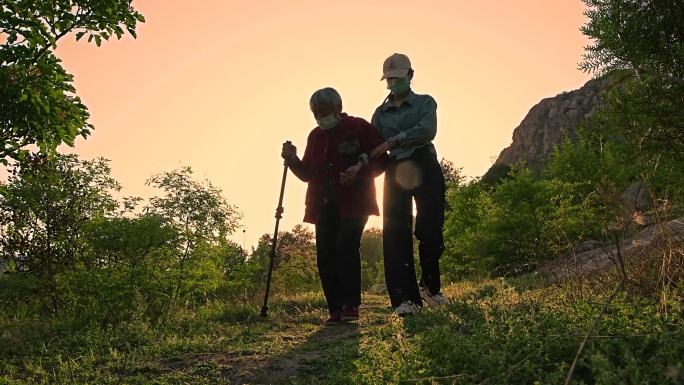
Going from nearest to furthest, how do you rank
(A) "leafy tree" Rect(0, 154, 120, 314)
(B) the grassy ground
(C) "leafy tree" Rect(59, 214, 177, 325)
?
(B) the grassy ground → (C) "leafy tree" Rect(59, 214, 177, 325) → (A) "leafy tree" Rect(0, 154, 120, 314)

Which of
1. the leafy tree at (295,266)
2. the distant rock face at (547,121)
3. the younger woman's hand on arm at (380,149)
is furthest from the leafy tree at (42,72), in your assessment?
the distant rock face at (547,121)

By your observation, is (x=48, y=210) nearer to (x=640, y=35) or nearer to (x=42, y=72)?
(x=42, y=72)

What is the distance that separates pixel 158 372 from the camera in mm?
4379

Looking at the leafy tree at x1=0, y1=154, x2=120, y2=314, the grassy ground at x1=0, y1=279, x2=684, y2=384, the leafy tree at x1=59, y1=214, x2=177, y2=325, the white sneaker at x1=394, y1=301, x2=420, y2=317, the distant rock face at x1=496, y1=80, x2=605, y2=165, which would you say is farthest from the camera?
the distant rock face at x1=496, y1=80, x2=605, y2=165

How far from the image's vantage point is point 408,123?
6.78 metres

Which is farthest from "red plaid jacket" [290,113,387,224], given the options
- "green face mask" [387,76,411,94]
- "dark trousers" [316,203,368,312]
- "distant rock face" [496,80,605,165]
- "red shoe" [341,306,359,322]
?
"distant rock face" [496,80,605,165]

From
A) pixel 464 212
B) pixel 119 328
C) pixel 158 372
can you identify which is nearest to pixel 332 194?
pixel 119 328

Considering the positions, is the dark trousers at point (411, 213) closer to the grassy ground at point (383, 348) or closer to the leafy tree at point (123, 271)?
the grassy ground at point (383, 348)

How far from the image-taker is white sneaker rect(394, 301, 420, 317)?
19.7 feet

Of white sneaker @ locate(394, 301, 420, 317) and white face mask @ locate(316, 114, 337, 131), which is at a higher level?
white face mask @ locate(316, 114, 337, 131)

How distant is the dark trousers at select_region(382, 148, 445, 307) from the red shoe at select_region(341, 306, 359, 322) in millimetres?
461

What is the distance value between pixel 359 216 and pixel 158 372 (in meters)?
2.92

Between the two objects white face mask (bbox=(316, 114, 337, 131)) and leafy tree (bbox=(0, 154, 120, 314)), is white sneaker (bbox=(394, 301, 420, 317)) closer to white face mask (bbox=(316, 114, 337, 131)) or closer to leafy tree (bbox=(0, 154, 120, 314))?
white face mask (bbox=(316, 114, 337, 131))

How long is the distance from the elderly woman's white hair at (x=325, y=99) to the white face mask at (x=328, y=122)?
12cm
